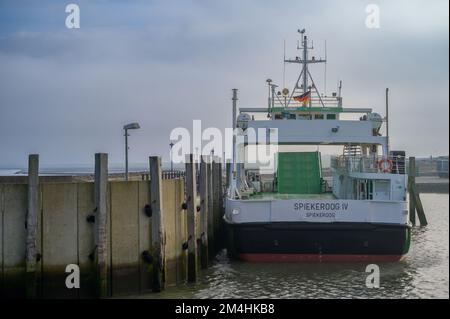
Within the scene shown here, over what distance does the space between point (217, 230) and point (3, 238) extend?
11096 millimetres

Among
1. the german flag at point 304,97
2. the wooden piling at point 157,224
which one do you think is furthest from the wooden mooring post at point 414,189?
the wooden piling at point 157,224

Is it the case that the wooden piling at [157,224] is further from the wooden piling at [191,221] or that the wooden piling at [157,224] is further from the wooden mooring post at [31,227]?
the wooden mooring post at [31,227]

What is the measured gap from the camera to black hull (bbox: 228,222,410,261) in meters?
16.1

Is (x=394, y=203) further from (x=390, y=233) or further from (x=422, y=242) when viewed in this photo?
(x=422, y=242)

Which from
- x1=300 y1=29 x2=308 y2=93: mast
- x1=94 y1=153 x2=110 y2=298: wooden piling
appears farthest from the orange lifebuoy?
x1=94 y1=153 x2=110 y2=298: wooden piling

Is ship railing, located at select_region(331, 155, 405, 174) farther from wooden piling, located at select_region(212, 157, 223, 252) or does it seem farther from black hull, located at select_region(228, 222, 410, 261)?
wooden piling, located at select_region(212, 157, 223, 252)

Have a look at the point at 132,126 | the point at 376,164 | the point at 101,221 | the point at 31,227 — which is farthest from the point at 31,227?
the point at 376,164

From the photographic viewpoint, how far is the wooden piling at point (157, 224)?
1243 cm

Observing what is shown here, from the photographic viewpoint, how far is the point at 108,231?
1201cm

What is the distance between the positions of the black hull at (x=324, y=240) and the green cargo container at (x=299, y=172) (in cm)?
652

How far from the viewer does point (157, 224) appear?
12414mm

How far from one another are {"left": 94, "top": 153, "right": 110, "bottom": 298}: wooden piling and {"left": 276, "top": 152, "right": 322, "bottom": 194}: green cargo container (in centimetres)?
1202

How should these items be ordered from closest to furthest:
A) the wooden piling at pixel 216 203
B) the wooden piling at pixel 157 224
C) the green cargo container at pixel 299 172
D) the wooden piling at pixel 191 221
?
the wooden piling at pixel 157 224
the wooden piling at pixel 191 221
the wooden piling at pixel 216 203
the green cargo container at pixel 299 172

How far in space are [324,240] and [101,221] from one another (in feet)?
24.2
